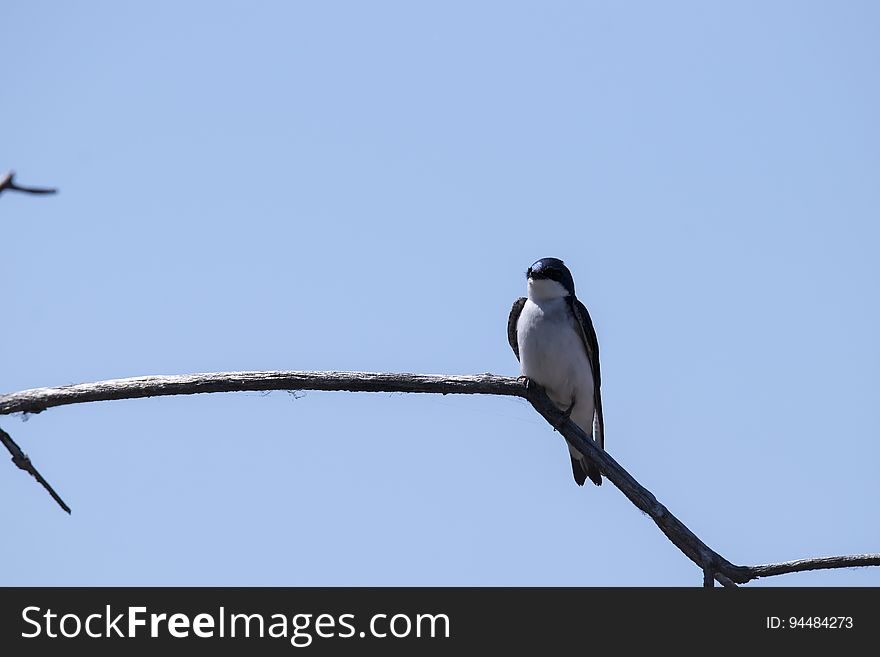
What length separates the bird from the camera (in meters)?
8.70

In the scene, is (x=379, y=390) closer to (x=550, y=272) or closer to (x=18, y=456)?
(x=18, y=456)

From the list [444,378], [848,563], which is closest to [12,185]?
[444,378]

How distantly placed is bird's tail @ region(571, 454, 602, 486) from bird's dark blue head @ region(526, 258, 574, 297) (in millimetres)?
1359

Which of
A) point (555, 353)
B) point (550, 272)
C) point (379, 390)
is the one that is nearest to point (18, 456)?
point (379, 390)

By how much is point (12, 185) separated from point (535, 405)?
13.8 feet

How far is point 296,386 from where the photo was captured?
5.74 metres

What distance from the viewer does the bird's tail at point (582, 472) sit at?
8.88 meters

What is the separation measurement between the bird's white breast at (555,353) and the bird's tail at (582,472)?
0.43 m

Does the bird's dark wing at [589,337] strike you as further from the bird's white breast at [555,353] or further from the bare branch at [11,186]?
the bare branch at [11,186]

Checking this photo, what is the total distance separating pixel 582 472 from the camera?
8.97 metres

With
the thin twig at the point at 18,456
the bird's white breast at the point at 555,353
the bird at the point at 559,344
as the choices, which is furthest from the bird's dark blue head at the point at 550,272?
the thin twig at the point at 18,456

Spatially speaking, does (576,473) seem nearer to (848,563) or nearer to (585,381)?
(585,381)

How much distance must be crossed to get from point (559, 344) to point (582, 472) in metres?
1.10

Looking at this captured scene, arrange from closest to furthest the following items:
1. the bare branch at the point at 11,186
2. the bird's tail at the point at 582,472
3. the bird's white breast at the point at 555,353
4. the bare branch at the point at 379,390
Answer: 1. the bare branch at the point at 11,186
2. the bare branch at the point at 379,390
3. the bird's white breast at the point at 555,353
4. the bird's tail at the point at 582,472
